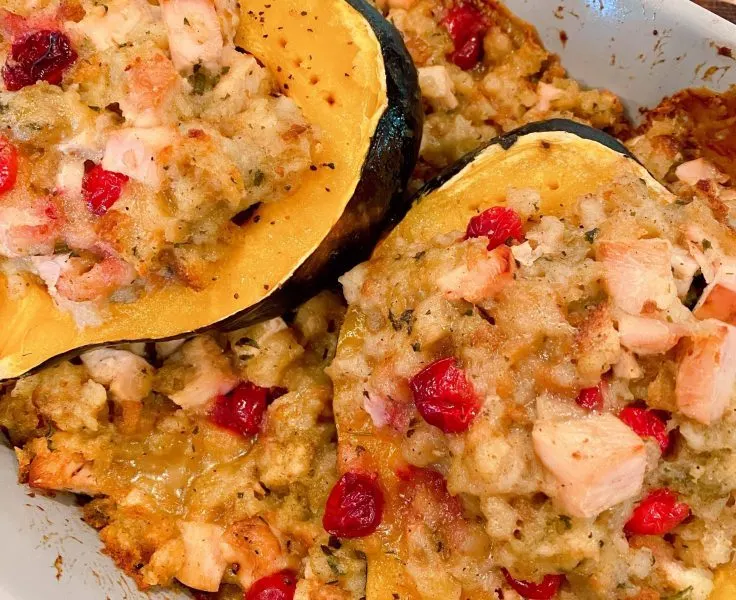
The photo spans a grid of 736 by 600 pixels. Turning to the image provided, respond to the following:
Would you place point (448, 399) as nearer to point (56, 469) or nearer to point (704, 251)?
point (704, 251)

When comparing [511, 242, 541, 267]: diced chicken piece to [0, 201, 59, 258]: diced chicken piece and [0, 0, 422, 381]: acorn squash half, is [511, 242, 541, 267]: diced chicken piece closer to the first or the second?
[0, 0, 422, 381]: acorn squash half

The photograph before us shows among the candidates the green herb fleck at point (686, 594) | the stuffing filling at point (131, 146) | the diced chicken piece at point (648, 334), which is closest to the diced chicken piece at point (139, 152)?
the stuffing filling at point (131, 146)

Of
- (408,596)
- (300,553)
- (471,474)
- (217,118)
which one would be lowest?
(300,553)

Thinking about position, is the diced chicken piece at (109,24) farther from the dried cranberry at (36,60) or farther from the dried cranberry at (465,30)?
the dried cranberry at (465,30)

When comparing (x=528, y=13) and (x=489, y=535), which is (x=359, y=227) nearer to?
Result: (x=489, y=535)

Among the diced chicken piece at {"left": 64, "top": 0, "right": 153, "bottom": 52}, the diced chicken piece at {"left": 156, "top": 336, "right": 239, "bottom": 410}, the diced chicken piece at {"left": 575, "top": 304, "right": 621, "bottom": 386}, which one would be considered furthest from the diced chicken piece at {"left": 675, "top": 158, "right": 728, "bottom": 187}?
the diced chicken piece at {"left": 64, "top": 0, "right": 153, "bottom": 52}

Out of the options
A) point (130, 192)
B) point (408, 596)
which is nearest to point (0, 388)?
point (130, 192)
